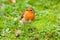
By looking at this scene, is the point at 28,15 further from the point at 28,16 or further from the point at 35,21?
the point at 35,21

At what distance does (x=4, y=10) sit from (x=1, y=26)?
128 cm

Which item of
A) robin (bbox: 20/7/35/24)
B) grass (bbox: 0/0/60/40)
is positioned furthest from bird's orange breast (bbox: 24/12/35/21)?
grass (bbox: 0/0/60/40)

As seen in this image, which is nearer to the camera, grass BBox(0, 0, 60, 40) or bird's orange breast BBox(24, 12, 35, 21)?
grass BBox(0, 0, 60, 40)

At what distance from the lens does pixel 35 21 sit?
767 centimetres

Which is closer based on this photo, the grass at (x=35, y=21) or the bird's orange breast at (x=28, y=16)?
the grass at (x=35, y=21)

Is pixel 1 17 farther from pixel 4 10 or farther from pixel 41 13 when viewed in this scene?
pixel 41 13

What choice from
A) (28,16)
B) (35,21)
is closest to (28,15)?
(28,16)

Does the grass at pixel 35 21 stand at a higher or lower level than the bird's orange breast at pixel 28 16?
lower

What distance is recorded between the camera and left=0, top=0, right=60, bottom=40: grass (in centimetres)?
655

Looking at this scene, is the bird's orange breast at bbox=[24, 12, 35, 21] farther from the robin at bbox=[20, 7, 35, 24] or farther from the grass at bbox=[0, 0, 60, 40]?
the grass at bbox=[0, 0, 60, 40]

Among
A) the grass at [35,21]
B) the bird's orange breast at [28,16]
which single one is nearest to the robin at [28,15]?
the bird's orange breast at [28,16]

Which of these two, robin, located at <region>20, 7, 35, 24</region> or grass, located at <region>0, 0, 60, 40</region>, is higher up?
robin, located at <region>20, 7, 35, 24</region>

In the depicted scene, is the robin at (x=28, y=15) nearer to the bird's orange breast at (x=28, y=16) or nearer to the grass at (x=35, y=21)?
the bird's orange breast at (x=28, y=16)

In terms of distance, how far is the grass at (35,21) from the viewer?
6.55 m
